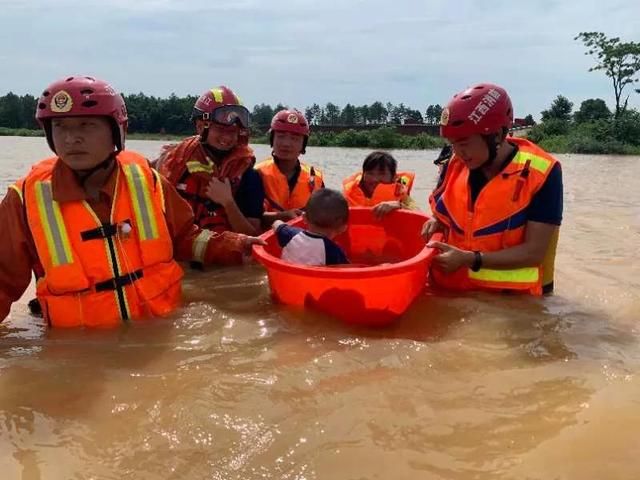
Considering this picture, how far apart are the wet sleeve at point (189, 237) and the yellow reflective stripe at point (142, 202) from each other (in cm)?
21

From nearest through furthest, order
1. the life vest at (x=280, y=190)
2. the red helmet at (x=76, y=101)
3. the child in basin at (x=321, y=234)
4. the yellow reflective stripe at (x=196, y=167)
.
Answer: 1. the red helmet at (x=76, y=101)
2. the child in basin at (x=321, y=234)
3. the yellow reflective stripe at (x=196, y=167)
4. the life vest at (x=280, y=190)

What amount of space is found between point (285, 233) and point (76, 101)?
1.47m

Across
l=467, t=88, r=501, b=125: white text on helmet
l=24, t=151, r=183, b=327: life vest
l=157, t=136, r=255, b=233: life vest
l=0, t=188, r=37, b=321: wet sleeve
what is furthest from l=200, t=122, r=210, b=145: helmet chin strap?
l=467, t=88, r=501, b=125: white text on helmet

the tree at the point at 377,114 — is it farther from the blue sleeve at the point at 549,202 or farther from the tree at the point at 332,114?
the blue sleeve at the point at 549,202

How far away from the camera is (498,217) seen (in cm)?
385

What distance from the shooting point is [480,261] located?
3.81 meters

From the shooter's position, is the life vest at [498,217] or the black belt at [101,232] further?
the life vest at [498,217]

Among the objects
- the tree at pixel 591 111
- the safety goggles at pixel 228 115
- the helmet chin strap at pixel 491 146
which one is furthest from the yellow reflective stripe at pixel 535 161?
the tree at pixel 591 111

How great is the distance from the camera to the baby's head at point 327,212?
3.79m

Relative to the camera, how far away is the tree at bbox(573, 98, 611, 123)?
3888 centimetres

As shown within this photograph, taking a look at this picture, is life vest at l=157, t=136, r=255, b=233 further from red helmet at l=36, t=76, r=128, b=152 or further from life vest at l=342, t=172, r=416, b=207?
red helmet at l=36, t=76, r=128, b=152

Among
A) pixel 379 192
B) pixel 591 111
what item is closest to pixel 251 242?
pixel 379 192

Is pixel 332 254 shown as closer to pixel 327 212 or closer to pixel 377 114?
pixel 327 212

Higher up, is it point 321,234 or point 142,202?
point 142,202
